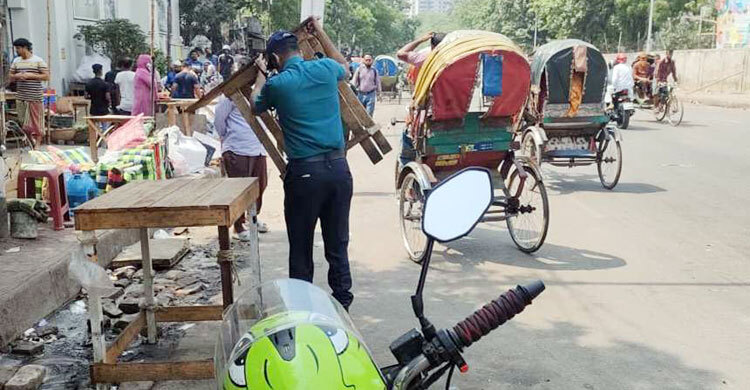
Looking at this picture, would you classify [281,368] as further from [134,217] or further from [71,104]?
[71,104]

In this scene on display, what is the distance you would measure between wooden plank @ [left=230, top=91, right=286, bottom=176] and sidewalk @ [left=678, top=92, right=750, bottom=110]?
72.2ft

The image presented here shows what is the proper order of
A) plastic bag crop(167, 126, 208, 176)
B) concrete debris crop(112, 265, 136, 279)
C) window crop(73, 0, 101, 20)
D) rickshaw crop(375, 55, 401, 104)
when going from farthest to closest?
rickshaw crop(375, 55, 401, 104) < window crop(73, 0, 101, 20) < plastic bag crop(167, 126, 208, 176) < concrete debris crop(112, 265, 136, 279)

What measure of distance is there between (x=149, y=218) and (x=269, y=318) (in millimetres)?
1448

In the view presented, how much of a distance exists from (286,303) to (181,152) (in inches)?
290

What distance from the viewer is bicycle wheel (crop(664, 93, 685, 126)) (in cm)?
1688

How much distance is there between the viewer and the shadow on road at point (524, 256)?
605 cm

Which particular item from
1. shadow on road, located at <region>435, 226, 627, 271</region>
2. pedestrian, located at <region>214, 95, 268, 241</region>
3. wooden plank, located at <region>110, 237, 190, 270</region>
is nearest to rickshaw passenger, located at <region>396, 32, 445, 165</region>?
shadow on road, located at <region>435, 226, 627, 271</region>

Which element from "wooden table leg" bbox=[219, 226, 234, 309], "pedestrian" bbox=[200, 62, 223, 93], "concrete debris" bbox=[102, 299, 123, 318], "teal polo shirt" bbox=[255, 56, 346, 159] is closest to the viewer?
"wooden table leg" bbox=[219, 226, 234, 309]

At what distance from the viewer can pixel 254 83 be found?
13.8ft

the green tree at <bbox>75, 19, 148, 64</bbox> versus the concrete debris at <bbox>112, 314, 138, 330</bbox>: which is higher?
the green tree at <bbox>75, 19, 148, 64</bbox>

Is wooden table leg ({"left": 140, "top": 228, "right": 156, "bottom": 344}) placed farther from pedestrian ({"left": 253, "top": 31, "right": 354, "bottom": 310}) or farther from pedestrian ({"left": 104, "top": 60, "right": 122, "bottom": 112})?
pedestrian ({"left": 104, "top": 60, "right": 122, "bottom": 112})

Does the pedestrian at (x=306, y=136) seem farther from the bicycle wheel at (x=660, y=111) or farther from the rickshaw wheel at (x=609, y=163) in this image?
the bicycle wheel at (x=660, y=111)

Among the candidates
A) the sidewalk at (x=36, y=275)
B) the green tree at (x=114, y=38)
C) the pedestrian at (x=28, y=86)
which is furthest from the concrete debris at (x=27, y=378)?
the green tree at (x=114, y=38)

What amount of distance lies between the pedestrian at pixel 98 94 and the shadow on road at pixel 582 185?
8.21 m
